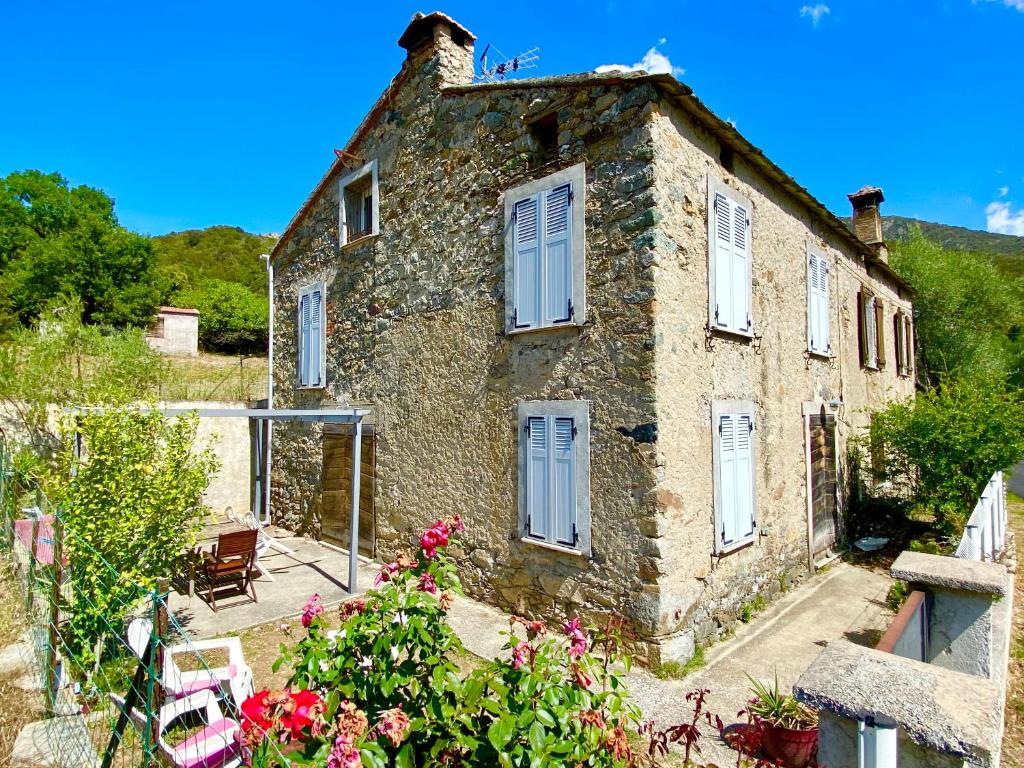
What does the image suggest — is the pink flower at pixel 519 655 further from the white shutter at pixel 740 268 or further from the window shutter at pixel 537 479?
the white shutter at pixel 740 268

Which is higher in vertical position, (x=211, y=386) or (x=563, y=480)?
(x=211, y=386)

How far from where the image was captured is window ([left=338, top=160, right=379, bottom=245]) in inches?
364

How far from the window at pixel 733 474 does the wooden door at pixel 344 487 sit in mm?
4980

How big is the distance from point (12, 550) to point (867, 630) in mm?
9632

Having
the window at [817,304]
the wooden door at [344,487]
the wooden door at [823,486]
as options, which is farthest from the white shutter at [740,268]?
the wooden door at [344,487]

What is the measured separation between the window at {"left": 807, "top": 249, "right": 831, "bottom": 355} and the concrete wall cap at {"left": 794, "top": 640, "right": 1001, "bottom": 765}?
7.13 metres

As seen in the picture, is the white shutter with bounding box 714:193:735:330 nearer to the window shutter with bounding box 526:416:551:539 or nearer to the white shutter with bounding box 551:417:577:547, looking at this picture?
the white shutter with bounding box 551:417:577:547

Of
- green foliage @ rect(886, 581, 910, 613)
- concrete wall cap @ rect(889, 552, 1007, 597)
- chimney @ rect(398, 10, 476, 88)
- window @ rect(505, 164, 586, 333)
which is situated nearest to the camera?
concrete wall cap @ rect(889, 552, 1007, 597)

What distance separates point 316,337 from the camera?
393 inches

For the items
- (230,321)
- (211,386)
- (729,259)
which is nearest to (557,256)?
(729,259)

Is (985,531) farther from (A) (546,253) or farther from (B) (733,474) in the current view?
(A) (546,253)

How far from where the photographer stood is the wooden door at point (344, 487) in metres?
8.54

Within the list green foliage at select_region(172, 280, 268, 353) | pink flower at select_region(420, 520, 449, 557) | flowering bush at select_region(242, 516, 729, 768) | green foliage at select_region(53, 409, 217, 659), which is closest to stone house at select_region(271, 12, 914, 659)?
pink flower at select_region(420, 520, 449, 557)

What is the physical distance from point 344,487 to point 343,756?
26.5 ft
